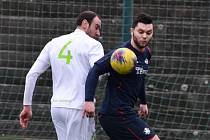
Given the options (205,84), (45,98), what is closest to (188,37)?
(205,84)

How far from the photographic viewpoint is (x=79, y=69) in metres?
6.88

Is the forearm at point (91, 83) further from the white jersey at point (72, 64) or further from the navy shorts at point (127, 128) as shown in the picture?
the navy shorts at point (127, 128)

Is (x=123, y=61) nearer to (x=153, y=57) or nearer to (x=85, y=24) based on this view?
(x=85, y=24)

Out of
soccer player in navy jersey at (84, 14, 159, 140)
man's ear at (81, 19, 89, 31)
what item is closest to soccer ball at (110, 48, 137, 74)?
soccer player in navy jersey at (84, 14, 159, 140)

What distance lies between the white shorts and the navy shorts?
0.58ft

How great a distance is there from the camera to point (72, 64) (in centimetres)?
688

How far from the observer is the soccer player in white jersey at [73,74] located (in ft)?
22.5

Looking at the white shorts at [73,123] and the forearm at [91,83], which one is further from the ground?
the forearm at [91,83]

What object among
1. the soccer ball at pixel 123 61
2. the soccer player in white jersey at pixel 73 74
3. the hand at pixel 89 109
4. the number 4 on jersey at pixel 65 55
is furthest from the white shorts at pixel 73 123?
the soccer ball at pixel 123 61

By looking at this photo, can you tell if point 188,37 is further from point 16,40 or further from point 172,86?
point 16,40

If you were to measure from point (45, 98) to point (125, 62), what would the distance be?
4366 millimetres

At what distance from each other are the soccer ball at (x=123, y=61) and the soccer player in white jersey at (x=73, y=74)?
209 mm

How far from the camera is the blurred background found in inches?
413

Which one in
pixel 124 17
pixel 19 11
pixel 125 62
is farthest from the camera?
pixel 19 11
